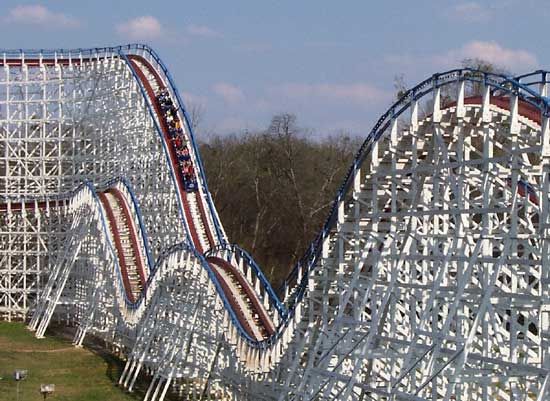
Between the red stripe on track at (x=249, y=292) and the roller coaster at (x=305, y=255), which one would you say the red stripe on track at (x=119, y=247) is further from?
the red stripe on track at (x=249, y=292)

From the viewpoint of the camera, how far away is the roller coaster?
12.2 metres

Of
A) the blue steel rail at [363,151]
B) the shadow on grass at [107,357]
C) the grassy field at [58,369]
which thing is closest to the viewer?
the blue steel rail at [363,151]

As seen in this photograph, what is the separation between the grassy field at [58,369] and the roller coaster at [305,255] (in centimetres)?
58

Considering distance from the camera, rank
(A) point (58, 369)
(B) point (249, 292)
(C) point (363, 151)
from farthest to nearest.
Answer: (A) point (58, 369), (B) point (249, 292), (C) point (363, 151)

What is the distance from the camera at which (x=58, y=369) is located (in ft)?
73.4

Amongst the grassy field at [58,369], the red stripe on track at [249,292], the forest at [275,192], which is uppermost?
the forest at [275,192]

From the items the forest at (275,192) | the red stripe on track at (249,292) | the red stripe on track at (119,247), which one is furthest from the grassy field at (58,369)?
the forest at (275,192)

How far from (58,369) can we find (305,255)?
8041mm

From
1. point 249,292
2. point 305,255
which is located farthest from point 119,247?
point 305,255

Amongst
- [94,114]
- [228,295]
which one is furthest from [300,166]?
[228,295]

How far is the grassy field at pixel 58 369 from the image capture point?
1958 cm

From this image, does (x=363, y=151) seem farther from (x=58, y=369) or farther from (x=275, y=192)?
(x=275, y=192)

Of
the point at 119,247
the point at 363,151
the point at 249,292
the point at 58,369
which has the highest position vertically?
the point at 363,151

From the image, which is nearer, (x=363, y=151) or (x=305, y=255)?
(x=363, y=151)
